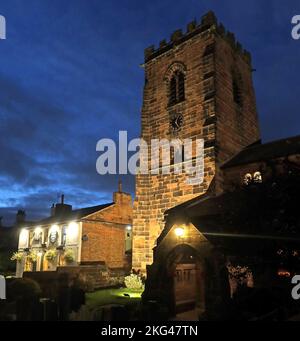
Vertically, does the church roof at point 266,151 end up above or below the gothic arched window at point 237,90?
below

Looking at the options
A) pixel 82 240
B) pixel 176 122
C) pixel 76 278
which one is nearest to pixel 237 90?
pixel 176 122

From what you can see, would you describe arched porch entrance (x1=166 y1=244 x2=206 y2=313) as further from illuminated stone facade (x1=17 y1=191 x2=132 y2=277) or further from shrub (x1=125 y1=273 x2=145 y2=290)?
illuminated stone facade (x1=17 y1=191 x2=132 y2=277)

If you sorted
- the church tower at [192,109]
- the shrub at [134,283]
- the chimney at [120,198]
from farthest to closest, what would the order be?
1. the chimney at [120,198]
2. the church tower at [192,109]
3. the shrub at [134,283]

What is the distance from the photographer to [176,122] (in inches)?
917

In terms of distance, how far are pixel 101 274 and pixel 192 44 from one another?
18.6 meters

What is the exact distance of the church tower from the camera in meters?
21.2

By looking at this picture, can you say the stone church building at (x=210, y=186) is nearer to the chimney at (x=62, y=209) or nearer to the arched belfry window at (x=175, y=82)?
the arched belfry window at (x=175, y=82)

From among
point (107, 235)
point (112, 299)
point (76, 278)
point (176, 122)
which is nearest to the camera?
point (112, 299)

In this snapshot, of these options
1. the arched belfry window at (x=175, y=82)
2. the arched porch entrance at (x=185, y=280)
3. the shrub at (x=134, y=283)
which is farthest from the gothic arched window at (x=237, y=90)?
the shrub at (x=134, y=283)

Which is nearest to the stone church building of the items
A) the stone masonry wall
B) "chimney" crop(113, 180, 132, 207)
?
the stone masonry wall

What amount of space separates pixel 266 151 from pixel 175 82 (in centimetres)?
941

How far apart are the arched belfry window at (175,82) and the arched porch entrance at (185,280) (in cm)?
1256

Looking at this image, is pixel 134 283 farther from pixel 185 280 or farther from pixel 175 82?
pixel 175 82

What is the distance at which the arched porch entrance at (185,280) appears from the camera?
13962 mm
